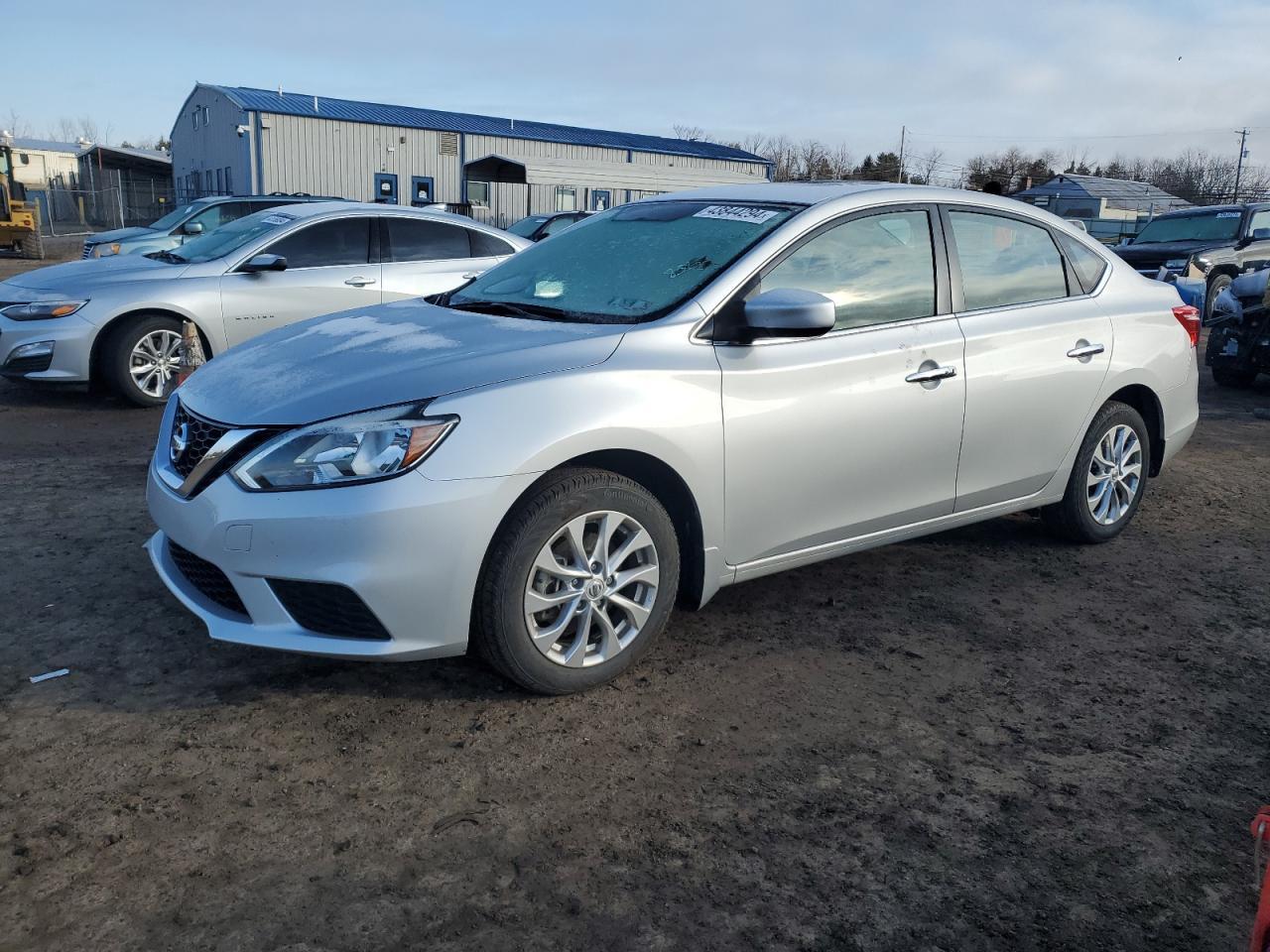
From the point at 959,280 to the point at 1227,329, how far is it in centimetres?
771

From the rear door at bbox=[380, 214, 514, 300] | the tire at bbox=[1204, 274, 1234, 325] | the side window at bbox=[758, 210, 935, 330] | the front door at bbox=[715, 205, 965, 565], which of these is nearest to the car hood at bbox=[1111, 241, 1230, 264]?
the tire at bbox=[1204, 274, 1234, 325]

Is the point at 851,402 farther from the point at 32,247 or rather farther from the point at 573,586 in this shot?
the point at 32,247

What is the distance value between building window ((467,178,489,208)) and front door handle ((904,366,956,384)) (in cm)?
3566

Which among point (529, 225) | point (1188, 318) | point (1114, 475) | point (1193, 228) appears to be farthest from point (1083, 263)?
point (529, 225)

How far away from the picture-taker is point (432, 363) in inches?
128

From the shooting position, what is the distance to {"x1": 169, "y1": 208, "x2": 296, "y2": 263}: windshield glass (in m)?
8.16

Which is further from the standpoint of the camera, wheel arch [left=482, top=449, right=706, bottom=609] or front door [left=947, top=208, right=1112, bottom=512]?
front door [left=947, top=208, right=1112, bottom=512]

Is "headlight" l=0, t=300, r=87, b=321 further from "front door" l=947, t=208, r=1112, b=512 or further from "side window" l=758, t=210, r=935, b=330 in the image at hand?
"front door" l=947, t=208, r=1112, b=512

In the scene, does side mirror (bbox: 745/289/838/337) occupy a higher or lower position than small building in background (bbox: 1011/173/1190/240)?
lower

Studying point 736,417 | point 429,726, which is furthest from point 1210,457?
point 429,726

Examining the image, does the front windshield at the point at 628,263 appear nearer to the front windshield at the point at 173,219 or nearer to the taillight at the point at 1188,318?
the taillight at the point at 1188,318

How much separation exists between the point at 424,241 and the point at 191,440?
553 cm

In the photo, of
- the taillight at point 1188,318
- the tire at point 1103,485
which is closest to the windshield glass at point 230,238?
the tire at point 1103,485

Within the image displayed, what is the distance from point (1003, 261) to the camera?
4562 mm
